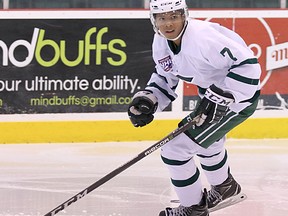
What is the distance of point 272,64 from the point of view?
5.36m

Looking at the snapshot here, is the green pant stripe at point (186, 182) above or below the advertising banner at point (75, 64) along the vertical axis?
below

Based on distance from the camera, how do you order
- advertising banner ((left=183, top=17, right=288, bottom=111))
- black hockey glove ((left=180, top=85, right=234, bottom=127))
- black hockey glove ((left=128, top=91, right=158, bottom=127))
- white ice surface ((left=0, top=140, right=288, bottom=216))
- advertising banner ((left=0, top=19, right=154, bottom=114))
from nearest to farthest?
black hockey glove ((left=180, top=85, right=234, bottom=127)) → black hockey glove ((left=128, top=91, right=158, bottom=127)) → white ice surface ((left=0, top=140, right=288, bottom=216)) → advertising banner ((left=0, top=19, right=154, bottom=114)) → advertising banner ((left=183, top=17, right=288, bottom=111))

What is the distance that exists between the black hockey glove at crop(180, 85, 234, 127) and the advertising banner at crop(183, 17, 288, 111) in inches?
98.6

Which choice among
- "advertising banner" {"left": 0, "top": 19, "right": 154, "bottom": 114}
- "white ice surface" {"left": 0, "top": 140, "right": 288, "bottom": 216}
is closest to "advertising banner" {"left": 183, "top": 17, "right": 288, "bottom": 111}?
"white ice surface" {"left": 0, "top": 140, "right": 288, "bottom": 216}

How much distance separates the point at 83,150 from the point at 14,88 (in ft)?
2.16

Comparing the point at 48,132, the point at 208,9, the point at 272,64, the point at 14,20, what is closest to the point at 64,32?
the point at 14,20

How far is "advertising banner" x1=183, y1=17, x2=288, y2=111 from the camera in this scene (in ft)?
17.5

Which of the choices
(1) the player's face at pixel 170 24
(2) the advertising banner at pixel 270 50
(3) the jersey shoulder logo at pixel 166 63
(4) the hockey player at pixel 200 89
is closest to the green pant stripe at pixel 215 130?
(4) the hockey player at pixel 200 89

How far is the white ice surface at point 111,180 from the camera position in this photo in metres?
3.40

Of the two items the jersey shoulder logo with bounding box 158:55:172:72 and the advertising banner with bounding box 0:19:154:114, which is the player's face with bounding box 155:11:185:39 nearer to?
the jersey shoulder logo with bounding box 158:55:172:72

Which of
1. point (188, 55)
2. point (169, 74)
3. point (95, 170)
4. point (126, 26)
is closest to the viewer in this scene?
point (188, 55)

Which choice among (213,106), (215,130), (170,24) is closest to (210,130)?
(215,130)

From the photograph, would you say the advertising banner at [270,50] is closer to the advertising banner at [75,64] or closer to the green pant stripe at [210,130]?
the advertising banner at [75,64]

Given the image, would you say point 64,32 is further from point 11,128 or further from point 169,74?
point 169,74
